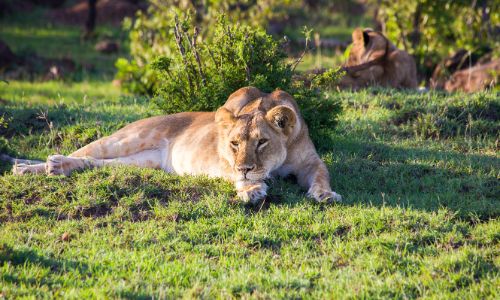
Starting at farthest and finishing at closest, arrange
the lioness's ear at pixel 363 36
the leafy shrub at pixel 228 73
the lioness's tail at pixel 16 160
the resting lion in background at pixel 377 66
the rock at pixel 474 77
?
1. the lioness's ear at pixel 363 36
2. the rock at pixel 474 77
3. the resting lion in background at pixel 377 66
4. the leafy shrub at pixel 228 73
5. the lioness's tail at pixel 16 160

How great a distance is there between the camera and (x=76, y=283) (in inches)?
198

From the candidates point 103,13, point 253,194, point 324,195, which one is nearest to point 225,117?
point 253,194

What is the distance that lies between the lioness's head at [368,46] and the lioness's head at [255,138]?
19.5 ft

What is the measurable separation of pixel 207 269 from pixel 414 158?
3328 millimetres

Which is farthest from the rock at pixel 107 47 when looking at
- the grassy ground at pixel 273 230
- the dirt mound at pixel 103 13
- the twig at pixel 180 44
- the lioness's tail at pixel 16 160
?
the lioness's tail at pixel 16 160

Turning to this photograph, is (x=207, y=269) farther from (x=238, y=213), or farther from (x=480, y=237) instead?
(x=480, y=237)

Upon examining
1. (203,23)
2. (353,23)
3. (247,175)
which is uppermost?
(247,175)

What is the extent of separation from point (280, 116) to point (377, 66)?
19.4 ft

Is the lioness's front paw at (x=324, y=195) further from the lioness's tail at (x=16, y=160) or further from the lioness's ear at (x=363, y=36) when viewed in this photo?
the lioness's ear at (x=363, y=36)

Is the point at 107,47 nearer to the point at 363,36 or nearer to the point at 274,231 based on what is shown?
the point at 363,36

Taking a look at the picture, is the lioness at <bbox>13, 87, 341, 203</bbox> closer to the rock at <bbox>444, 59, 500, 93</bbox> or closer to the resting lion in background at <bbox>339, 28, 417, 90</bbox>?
the resting lion in background at <bbox>339, 28, 417, 90</bbox>

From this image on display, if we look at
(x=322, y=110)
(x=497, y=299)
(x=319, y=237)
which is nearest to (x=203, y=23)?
(x=322, y=110)

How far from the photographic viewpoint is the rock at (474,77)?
41.1ft

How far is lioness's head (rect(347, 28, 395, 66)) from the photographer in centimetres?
1254
